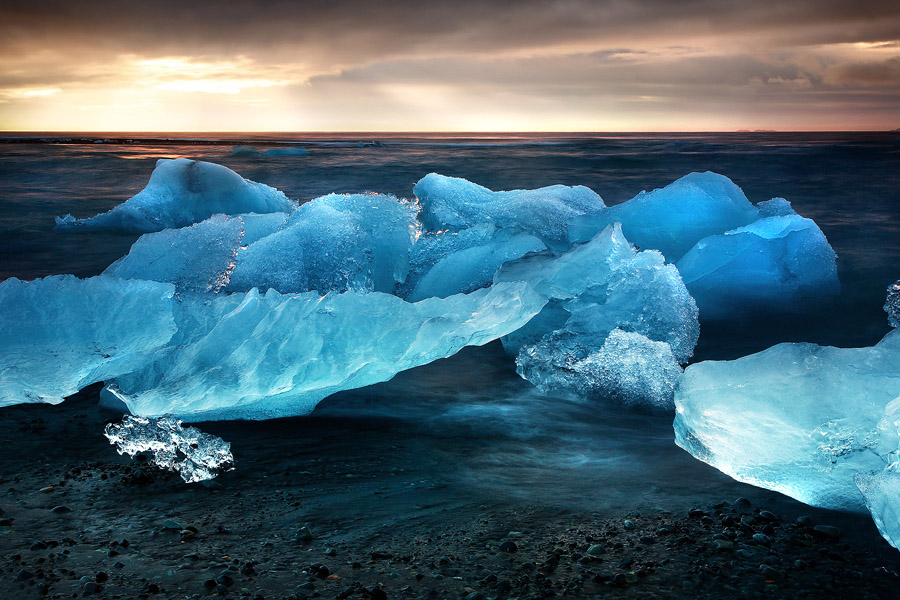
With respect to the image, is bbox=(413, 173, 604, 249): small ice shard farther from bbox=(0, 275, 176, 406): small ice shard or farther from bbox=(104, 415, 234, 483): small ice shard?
bbox=(104, 415, 234, 483): small ice shard

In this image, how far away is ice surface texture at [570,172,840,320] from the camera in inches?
194

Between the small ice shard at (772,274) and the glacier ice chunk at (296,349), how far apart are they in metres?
2.45

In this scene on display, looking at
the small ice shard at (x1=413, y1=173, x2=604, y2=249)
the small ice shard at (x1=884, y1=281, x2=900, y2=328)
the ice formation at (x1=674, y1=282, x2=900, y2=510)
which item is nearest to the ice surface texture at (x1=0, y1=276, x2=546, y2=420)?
the ice formation at (x1=674, y1=282, x2=900, y2=510)

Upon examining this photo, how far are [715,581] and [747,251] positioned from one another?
11.7 ft

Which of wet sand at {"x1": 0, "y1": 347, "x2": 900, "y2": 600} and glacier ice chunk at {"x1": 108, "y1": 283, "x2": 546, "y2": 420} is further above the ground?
glacier ice chunk at {"x1": 108, "y1": 283, "x2": 546, "y2": 420}

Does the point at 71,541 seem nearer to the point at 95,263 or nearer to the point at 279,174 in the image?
the point at 95,263

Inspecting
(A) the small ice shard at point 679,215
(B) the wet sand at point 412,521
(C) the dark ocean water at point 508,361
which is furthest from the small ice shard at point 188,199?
(B) the wet sand at point 412,521

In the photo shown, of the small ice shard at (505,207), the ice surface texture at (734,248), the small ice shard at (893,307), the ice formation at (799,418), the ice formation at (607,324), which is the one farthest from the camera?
the small ice shard at (505,207)

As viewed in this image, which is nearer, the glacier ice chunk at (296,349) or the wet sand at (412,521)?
the wet sand at (412,521)

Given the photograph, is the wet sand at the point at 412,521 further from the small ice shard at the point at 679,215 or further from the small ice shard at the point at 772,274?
the small ice shard at the point at 679,215

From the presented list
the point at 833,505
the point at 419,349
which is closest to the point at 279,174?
the point at 419,349

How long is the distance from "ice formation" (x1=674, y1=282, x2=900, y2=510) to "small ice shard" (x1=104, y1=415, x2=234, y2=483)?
1787 millimetres

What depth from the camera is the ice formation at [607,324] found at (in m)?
3.45

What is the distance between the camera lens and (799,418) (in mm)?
2455
